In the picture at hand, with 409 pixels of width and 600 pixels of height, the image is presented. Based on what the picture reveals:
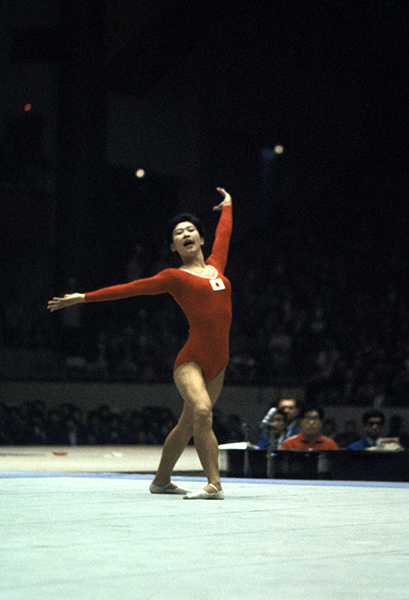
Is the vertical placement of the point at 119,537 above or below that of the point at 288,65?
below

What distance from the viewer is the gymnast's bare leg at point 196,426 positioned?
5.18 meters

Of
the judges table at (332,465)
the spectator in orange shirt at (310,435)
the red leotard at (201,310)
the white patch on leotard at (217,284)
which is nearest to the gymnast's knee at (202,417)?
the red leotard at (201,310)

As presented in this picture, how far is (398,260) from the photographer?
64.2ft

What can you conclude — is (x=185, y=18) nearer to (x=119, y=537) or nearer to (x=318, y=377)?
(x=318, y=377)

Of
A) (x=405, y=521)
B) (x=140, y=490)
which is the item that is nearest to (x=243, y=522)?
(x=405, y=521)

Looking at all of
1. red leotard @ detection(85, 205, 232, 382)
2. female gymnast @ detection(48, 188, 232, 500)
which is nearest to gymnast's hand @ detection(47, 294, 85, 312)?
female gymnast @ detection(48, 188, 232, 500)

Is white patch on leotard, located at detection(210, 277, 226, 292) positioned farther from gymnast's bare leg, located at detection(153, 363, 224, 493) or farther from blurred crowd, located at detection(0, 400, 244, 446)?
blurred crowd, located at detection(0, 400, 244, 446)

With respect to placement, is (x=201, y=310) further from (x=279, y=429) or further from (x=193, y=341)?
(x=279, y=429)

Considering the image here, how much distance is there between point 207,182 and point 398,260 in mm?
5993

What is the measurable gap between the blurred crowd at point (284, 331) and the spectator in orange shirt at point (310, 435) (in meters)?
7.17

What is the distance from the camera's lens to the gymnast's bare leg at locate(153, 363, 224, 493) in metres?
5.18

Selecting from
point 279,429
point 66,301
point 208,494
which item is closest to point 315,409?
point 279,429

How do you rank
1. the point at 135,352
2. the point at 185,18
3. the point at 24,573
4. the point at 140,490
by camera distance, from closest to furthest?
the point at 24,573 → the point at 140,490 → the point at 135,352 → the point at 185,18

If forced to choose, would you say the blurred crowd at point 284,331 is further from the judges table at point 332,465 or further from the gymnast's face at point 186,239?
the gymnast's face at point 186,239
